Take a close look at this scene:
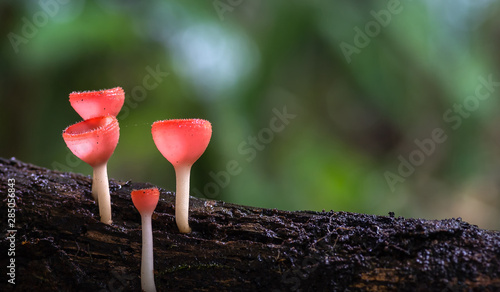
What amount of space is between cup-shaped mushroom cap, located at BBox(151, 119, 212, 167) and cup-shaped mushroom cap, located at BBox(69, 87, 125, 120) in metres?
0.25

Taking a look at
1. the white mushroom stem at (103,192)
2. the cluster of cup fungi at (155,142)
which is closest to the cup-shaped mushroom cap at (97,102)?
the cluster of cup fungi at (155,142)

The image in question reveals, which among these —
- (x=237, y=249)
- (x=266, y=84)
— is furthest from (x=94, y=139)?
(x=266, y=84)

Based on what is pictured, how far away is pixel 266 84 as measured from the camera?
2.77m

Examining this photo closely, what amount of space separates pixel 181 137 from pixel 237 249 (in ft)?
1.19

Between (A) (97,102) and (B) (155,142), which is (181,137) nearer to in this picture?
(B) (155,142)

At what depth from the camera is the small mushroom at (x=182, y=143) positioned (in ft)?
4.30

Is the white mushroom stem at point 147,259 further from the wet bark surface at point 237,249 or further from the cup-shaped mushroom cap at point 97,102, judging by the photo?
the cup-shaped mushroom cap at point 97,102

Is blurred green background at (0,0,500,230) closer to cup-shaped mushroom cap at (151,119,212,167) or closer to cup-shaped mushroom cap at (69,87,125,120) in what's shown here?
cup-shaped mushroom cap at (69,87,125,120)

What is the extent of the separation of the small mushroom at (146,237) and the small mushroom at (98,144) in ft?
0.58

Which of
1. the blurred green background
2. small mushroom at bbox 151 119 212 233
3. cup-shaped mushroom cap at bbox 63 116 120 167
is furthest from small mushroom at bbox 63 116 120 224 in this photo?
the blurred green background

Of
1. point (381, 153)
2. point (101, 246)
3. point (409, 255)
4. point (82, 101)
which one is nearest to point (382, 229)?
point (409, 255)

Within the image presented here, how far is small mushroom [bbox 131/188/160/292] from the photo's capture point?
1304mm

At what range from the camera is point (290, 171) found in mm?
2873

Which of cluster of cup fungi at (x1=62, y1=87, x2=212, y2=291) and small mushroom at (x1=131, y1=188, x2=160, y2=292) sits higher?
cluster of cup fungi at (x1=62, y1=87, x2=212, y2=291)
